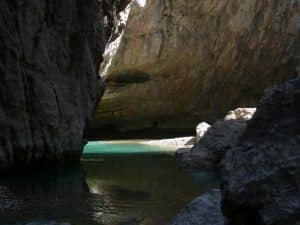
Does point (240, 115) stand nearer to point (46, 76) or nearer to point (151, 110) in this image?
point (46, 76)

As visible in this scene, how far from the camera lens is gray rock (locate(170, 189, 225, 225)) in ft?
19.1

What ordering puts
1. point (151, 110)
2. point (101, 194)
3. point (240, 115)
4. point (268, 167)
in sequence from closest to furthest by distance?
point (268, 167)
point (101, 194)
point (240, 115)
point (151, 110)

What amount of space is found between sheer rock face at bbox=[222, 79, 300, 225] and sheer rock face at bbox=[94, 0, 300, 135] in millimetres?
26285

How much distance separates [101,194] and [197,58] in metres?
22.9

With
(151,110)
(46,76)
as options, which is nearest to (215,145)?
(46,76)

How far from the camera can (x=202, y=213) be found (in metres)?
6.20

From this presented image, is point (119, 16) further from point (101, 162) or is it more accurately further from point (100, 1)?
point (101, 162)

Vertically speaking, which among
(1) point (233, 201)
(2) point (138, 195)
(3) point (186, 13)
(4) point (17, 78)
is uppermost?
(3) point (186, 13)

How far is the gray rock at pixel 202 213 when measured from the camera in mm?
5829

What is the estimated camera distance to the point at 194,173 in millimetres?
14703

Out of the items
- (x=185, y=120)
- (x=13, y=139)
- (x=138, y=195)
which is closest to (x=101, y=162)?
(x=13, y=139)

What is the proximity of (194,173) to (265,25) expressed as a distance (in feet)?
63.5

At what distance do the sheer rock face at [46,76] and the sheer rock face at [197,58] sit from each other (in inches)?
467

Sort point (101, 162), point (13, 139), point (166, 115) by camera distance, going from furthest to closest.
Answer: point (166, 115) < point (101, 162) < point (13, 139)
